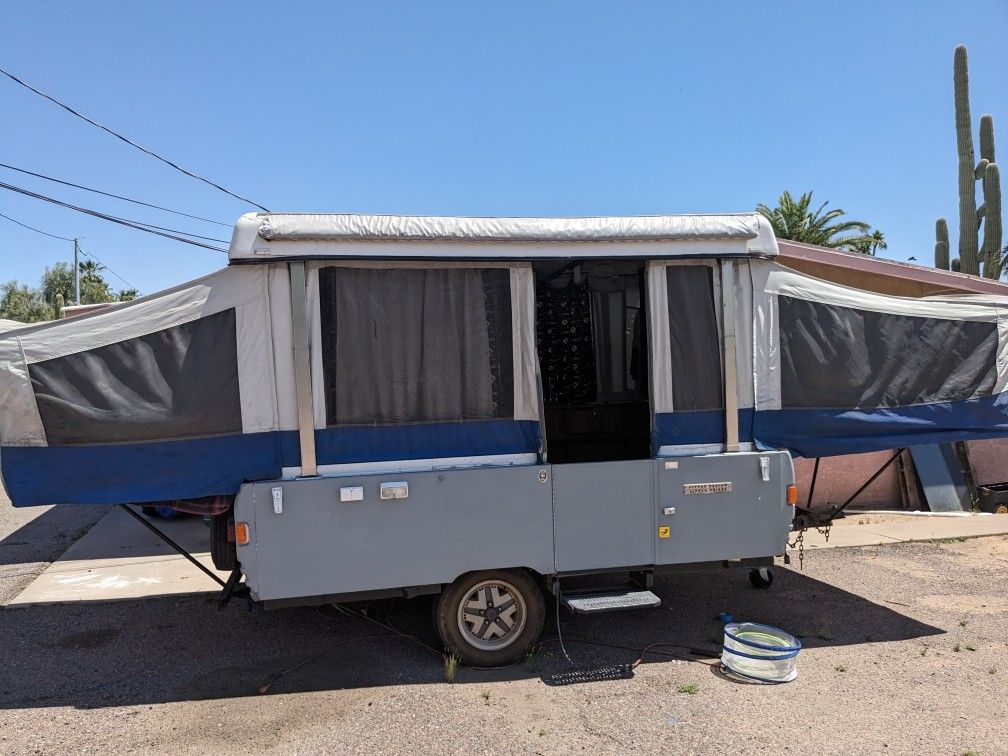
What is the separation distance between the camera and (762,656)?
4.74 m

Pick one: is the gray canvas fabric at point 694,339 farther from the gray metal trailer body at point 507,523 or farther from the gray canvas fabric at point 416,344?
the gray canvas fabric at point 416,344

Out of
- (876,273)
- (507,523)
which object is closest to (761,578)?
(507,523)

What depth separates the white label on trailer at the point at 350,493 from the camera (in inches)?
181

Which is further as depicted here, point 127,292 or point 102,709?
point 127,292

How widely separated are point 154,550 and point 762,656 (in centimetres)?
680

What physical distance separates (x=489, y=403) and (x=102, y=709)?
117 inches

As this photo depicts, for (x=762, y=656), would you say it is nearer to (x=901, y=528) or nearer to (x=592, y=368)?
(x=592, y=368)

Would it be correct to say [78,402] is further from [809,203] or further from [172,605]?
[809,203]

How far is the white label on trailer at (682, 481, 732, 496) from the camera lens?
200 inches

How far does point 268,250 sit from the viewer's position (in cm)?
454

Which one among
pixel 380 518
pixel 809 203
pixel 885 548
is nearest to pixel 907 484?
pixel 885 548

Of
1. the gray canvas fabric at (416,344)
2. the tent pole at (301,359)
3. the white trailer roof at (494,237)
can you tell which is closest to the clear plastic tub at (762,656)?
the gray canvas fabric at (416,344)

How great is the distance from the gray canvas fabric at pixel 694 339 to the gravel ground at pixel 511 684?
1823mm

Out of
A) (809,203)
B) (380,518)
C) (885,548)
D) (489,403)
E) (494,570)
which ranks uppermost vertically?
(809,203)
